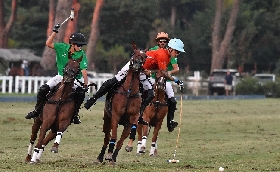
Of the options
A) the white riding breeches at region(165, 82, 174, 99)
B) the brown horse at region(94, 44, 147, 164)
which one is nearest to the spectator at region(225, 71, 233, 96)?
the white riding breeches at region(165, 82, 174, 99)

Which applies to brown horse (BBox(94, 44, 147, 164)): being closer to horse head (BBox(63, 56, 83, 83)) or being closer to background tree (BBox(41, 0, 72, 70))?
horse head (BBox(63, 56, 83, 83))

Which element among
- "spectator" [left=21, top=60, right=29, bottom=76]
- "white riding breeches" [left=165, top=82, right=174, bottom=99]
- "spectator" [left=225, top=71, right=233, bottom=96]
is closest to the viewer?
"white riding breeches" [left=165, top=82, right=174, bottom=99]

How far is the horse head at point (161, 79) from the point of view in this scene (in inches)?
656

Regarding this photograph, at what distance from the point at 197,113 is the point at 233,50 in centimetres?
4437

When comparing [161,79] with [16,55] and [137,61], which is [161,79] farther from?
[16,55]

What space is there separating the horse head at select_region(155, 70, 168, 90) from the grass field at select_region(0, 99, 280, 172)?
1.45m

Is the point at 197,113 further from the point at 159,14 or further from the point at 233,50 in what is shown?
the point at 159,14

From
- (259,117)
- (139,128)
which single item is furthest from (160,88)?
(259,117)

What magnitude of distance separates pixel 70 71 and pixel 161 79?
3.15 m

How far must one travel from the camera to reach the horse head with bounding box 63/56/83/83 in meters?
14.2

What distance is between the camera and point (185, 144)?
21047mm

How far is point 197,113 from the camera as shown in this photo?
3472cm

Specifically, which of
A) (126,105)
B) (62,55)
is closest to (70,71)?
(62,55)

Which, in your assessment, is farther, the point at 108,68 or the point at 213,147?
the point at 108,68
